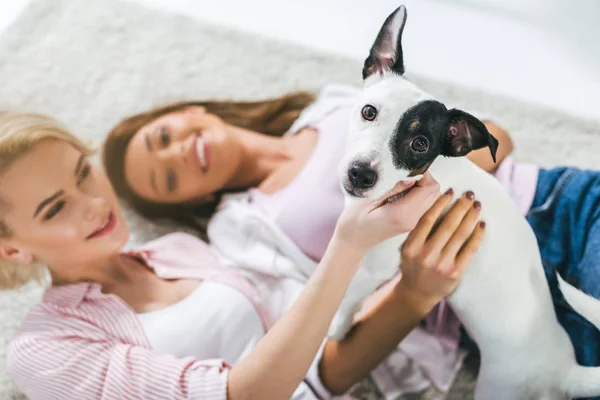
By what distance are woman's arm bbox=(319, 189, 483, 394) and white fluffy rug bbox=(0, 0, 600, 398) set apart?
0.83 metres

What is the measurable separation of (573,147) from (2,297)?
1.55m

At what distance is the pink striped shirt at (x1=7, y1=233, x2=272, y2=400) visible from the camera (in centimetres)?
101

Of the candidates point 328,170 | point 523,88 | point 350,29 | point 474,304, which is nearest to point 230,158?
point 328,170

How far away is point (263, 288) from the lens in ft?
4.33

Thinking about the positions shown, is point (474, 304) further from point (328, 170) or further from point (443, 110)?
point (328, 170)

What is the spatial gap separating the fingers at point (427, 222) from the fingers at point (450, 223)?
0.5 inches

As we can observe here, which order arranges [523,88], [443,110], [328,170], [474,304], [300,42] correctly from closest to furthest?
[443,110] < [474,304] < [328,170] < [523,88] < [300,42]

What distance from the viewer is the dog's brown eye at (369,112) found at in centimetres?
77

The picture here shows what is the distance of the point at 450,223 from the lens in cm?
92

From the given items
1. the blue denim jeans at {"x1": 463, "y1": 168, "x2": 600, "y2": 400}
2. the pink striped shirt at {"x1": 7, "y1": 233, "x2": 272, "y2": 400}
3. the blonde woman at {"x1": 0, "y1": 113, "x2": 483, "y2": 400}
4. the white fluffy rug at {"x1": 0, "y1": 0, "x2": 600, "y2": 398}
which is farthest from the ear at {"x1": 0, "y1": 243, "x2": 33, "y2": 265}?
the blue denim jeans at {"x1": 463, "y1": 168, "x2": 600, "y2": 400}

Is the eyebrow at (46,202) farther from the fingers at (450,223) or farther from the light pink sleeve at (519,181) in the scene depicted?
the light pink sleeve at (519,181)

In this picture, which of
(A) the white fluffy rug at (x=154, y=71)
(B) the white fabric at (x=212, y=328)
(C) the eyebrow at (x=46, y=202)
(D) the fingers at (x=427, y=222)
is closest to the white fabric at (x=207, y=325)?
(B) the white fabric at (x=212, y=328)

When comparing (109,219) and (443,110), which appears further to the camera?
(109,219)

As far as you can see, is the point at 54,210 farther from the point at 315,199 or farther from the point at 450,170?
the point at 450,170
